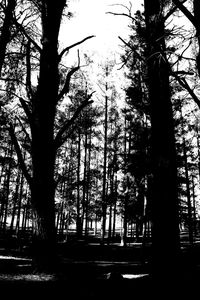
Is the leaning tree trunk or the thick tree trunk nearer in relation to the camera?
the leaning tree trunk

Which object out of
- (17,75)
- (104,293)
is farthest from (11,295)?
(17,75)

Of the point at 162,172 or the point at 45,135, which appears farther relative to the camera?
the point at 45,135

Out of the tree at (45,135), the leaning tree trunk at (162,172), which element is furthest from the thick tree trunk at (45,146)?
the leaning tree trunk at (162,172)

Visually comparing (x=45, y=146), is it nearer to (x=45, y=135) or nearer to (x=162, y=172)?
(x=45, y=135)

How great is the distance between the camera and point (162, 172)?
431 cm

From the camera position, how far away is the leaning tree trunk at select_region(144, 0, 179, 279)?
4.14 m

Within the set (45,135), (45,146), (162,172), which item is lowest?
(162,172)

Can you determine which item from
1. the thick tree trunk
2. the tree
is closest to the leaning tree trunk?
the tree

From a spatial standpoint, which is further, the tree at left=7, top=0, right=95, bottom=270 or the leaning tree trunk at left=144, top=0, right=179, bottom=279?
the tree at left=7, top=0, right=95, bottom=270

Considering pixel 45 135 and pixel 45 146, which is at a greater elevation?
pixel 45 135

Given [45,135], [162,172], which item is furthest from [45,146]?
[162,172]

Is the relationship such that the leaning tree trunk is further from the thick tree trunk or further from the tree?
the thick tree trunk

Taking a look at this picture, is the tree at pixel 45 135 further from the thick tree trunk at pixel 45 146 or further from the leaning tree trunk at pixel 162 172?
the leaning tree trunk at pixel 162 172

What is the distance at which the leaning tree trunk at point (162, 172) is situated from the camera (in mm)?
4145
